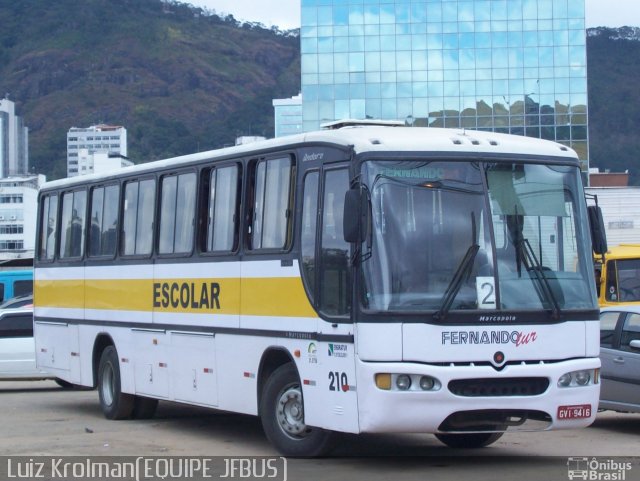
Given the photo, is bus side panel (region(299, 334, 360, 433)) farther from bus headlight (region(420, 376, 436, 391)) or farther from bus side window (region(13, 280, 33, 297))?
bus side window (region(13, 280, 33, 297))

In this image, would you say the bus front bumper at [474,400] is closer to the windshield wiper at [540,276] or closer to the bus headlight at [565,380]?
the bus headlight at [565,380]

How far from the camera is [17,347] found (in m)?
22.7

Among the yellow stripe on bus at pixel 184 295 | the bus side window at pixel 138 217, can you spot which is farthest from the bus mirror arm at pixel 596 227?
the bus side window at pixel 138 217

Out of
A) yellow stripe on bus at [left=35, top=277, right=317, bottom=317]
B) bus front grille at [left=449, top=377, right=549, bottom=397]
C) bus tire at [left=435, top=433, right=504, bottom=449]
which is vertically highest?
yellow stripe on bus at [left=35, top=277, right=317, bottom=317]

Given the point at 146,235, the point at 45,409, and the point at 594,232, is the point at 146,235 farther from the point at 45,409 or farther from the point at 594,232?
the point at 594,232

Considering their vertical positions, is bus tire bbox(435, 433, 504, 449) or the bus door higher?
the bus door

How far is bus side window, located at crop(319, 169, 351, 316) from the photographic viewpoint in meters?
11.2

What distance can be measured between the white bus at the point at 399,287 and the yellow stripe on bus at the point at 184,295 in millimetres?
35

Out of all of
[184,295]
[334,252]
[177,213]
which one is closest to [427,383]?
[334,252]

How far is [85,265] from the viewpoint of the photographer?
56.9 feet

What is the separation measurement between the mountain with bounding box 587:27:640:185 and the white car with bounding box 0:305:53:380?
112 metres

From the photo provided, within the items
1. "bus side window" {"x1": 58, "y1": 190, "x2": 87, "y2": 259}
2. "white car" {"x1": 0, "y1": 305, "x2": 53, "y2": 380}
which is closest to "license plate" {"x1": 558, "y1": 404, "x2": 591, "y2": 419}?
"bus side window" {"x1": 58, "y1": 190, "x2": 87, "y2": 259}

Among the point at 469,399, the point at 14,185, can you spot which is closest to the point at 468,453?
the point at 469,399

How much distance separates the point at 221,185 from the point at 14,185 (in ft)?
478
